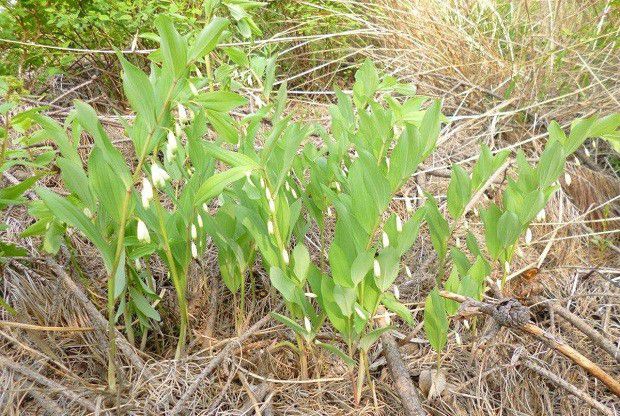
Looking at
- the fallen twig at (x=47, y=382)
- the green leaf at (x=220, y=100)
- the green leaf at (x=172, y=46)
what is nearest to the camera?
the green leaf at (x=172, y=46)

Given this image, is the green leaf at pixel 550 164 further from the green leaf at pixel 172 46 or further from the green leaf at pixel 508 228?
the green leaf at pixel 172 46

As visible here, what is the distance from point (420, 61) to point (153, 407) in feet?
7.70

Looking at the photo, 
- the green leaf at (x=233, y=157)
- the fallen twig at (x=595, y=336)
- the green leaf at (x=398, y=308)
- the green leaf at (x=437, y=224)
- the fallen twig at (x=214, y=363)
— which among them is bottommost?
the fallen twig at (x=595, y=336)

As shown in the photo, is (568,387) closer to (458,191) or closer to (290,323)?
(458,191)

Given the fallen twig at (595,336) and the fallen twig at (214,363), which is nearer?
the fallen twig at (214,363)

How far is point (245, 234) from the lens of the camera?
4.94 ft

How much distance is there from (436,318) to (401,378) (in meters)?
0.17

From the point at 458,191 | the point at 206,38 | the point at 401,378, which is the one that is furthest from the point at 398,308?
the point at 206,38

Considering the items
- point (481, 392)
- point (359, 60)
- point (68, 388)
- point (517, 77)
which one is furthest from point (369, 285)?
point (359, 60)

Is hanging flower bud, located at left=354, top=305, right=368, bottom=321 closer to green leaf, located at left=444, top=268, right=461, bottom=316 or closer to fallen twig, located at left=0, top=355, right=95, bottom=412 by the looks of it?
green leaf, located at left=444, top=268, right=461, bottom=316

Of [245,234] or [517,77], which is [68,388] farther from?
[517,77]

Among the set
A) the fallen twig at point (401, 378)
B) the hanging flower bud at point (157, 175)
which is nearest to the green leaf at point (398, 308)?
the fallen twig at point (401, 378)

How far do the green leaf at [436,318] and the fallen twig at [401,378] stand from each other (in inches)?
3.5

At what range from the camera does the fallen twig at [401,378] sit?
1.37 metres
